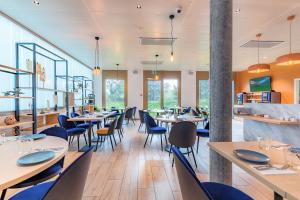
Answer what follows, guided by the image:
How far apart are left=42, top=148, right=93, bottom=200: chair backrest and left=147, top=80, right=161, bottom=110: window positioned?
30.9 ft

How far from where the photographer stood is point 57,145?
168cm

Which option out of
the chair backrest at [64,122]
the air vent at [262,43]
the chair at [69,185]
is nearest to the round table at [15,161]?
the chair at [69,185]

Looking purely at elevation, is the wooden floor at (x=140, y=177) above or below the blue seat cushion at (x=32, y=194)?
below

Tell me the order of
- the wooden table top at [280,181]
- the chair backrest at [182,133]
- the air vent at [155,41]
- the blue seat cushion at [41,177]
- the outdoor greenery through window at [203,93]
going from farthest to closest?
1. the outdoor greenery through window at [203,93]
2. the air vent at [155,41]
3. the chair backrest at [182,133]
4. the blue seat cushion at [41,177]
5. the wooden table top at [280,181]

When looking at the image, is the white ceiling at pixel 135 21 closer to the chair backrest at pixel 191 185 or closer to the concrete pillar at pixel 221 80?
the concrete pillar at pixel 221 80

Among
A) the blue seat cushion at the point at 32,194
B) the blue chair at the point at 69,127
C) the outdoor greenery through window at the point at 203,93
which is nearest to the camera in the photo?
the blue seat cushion at the point at 32,194

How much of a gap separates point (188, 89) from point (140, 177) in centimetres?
840

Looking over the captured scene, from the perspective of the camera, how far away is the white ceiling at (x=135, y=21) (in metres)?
3.27

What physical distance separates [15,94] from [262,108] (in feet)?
19.0

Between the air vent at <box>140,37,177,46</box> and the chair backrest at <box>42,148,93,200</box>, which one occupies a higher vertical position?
the air vent at <box>140,37,177,46</box>

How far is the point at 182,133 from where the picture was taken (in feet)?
10.3

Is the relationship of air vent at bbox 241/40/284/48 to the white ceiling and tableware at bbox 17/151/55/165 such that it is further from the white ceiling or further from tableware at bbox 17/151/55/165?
tableware at bbox 17/151/55/165

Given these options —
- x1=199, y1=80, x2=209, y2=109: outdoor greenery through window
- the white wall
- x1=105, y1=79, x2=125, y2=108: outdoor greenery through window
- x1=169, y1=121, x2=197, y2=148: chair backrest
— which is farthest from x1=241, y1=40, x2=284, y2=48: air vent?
x1=105, y1=79, x2=125, y2=108: outdoor greenery through window

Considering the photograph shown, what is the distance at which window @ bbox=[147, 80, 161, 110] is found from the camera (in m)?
10.7
